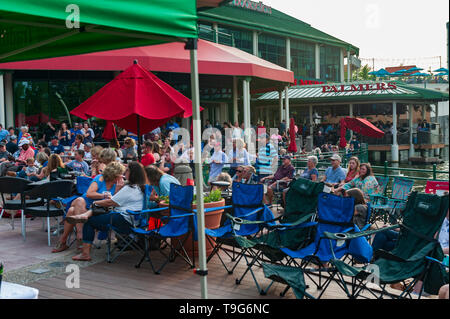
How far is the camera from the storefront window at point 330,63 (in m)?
40.8

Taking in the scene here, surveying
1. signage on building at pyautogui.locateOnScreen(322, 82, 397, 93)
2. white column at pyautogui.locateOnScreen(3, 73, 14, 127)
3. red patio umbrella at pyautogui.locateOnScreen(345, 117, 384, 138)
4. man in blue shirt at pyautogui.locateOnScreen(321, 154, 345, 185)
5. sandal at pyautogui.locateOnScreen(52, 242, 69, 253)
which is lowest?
sandal at pyautogui.locateOnScreen(52, 242, 69, 253)

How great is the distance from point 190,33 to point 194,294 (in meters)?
2.62

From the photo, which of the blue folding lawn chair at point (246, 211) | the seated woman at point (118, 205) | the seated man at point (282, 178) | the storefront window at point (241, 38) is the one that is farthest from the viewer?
the storefront window at point (241, 38)

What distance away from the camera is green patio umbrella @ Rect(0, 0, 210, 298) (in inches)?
119

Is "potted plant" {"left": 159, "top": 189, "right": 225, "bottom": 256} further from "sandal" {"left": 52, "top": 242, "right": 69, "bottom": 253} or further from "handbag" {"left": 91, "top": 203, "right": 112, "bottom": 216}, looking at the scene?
"sandal" {"left": 52, "top": 242, "right": 69, "bottom": 253}

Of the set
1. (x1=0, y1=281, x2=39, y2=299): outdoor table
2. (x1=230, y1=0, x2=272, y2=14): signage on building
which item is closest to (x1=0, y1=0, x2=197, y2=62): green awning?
(x1=0, y1=281, x2=39, y2=299): outdoor table

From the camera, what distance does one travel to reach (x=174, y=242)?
612cm

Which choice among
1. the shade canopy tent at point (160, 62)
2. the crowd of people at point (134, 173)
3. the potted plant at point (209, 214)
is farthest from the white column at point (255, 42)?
the potted plant at point (209, 214)

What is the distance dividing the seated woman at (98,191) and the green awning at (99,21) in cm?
189

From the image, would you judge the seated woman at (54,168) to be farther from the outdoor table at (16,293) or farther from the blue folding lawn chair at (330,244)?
the outdoor table at (16,293)

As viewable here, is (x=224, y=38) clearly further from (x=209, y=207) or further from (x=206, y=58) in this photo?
(x=209, y=207)

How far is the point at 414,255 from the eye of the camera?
4.30 metres

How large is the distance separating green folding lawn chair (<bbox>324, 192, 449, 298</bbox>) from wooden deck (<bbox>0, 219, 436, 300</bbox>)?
0.53 metres
